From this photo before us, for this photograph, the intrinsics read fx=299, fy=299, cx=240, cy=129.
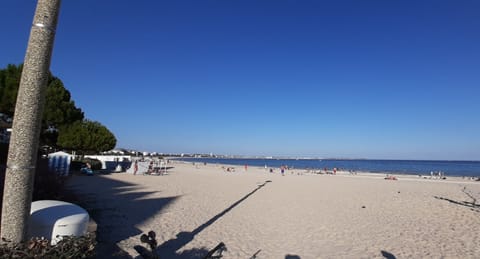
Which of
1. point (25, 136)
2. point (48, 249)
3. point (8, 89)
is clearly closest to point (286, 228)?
point (48, 249)

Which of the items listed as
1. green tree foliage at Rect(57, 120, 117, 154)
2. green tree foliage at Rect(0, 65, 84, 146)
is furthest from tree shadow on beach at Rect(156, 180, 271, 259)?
green tree foliage at Rect(57, 120, 117, 154)

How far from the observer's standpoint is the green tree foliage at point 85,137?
77.4 ft

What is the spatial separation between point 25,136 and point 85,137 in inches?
993

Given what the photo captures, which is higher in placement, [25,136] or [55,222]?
[25,136]

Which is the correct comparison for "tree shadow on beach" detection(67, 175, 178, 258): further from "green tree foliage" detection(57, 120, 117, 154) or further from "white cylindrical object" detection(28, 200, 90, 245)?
"green tree foliage" detection(57, 120, 117, 154)

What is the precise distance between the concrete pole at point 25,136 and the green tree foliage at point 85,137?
23.6 metres

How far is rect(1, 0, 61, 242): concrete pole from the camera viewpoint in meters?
2.71

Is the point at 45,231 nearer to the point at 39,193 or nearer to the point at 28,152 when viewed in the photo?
the point at 28,152

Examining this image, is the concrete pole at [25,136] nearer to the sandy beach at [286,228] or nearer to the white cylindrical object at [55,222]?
the white cylindrical object at [55,222]

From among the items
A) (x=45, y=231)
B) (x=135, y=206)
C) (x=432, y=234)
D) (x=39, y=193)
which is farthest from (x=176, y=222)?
(x=432, y=234)

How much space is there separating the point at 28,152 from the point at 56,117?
23.3 meters

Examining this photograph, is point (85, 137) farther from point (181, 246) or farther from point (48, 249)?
point (48, 249)

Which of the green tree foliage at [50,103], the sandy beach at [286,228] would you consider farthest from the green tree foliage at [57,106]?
the sandy beach at [286,228]

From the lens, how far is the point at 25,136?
8.95 feet
